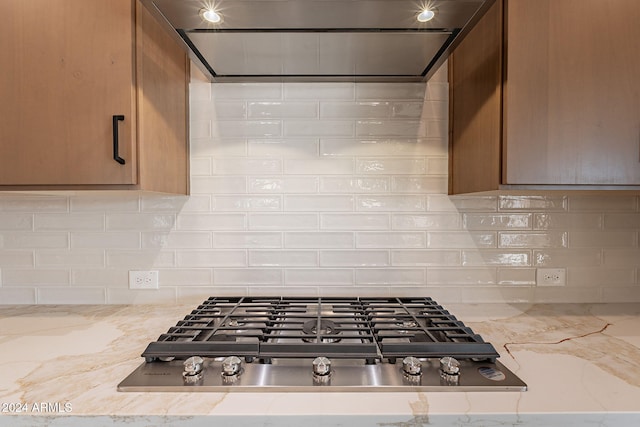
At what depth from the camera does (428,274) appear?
150 cm

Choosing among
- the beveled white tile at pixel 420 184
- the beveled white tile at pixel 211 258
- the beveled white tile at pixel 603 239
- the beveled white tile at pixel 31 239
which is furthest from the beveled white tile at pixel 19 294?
the beveled white tile at pixel 603 239

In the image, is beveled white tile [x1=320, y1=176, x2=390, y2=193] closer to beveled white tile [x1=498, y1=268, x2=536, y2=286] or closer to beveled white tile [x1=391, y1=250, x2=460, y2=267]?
beveled white tile [x1=391, y1=250, x2=460, y2=267]

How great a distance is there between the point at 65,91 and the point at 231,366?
936 millimetres

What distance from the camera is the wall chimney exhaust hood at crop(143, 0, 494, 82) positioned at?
98 cm

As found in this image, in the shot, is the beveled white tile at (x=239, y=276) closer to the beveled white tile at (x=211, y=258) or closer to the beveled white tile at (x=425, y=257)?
the beveled white tile at (x=211, y=258)

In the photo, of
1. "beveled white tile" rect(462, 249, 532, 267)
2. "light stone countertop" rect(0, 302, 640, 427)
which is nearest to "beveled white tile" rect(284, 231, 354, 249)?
"beveled white tile" rect(462, 249, 532, 267)

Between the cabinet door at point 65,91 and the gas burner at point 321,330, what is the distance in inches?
27.3

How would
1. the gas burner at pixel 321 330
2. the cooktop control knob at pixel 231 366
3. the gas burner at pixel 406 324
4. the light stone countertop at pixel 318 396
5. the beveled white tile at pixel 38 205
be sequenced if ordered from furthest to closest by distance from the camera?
the beveled white tile at pixel 38 205
the gas burner at pixel 406 324
the gas burner at pixel 321 330
the cooktop control knob at pixel 231 366
the light stone countertop at pixel 318 396

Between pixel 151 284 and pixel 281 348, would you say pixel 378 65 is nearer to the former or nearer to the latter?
pixel 281 348

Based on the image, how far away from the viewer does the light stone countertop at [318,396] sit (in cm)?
71

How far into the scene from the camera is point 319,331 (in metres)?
1.01

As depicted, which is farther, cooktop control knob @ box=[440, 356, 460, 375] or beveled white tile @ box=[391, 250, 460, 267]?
beveled white tile @ box=[391, 250, 460, 267]

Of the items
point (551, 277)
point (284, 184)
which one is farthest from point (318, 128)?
point (551, 277)

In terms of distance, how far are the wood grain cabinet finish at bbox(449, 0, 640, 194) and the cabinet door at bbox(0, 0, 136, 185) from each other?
1107mm
